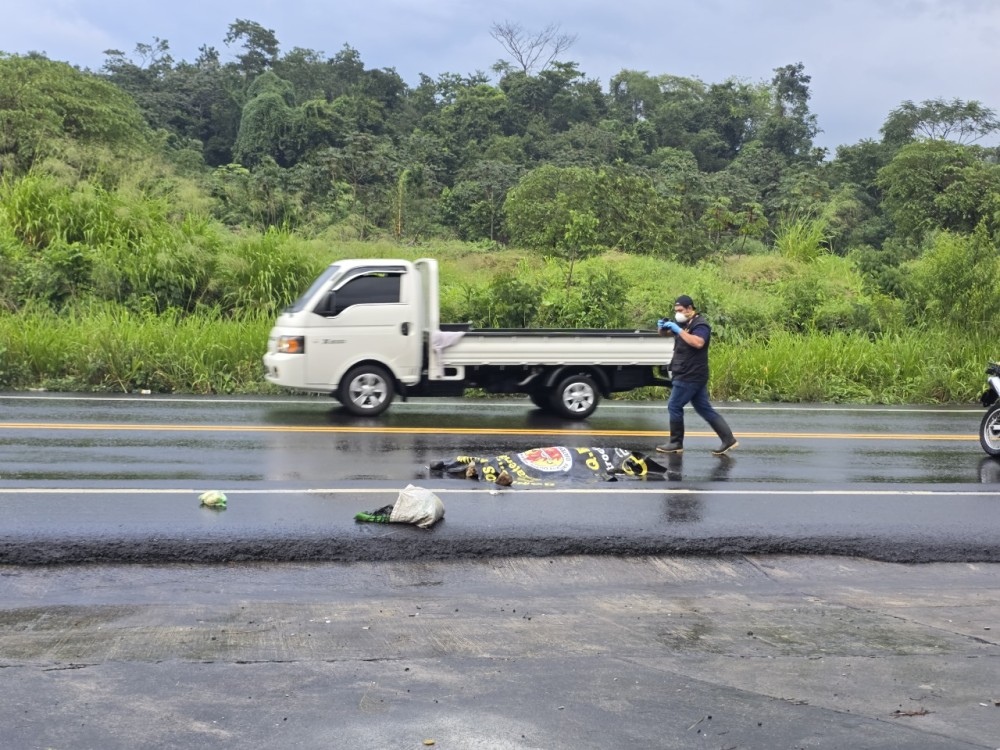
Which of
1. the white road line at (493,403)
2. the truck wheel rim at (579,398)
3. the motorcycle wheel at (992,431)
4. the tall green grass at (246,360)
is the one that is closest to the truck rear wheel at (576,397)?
the truck wheel rim at (579,398)

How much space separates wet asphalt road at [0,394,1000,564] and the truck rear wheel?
0.23m

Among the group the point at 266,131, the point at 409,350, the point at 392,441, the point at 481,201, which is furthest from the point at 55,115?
the point at 392,441

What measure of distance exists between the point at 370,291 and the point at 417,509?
6.55 meters

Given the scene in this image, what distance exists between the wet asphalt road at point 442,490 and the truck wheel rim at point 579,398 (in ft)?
0.83

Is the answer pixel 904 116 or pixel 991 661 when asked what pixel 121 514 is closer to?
pixel 991 661

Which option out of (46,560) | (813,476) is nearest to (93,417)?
(46,560)

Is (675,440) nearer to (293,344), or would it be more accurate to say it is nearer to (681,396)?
(681,396)

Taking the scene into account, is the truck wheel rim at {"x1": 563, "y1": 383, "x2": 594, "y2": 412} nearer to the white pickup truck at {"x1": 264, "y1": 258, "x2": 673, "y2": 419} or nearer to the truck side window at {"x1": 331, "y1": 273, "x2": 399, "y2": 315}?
the white pickup truck at {"x1": 264, "y1": 258, "x2": 673, "y2": 419}

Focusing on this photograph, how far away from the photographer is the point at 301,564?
735 centimetres

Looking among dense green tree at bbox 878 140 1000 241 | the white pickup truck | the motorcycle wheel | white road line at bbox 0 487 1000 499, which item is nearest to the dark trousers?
white road line at bbox 0 487 1000 499

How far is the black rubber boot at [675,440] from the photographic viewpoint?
1166 cm

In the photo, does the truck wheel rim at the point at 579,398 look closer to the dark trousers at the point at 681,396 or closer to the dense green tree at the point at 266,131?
the dark trousers at the point at 681,396

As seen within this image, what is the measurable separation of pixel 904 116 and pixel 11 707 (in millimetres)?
54079

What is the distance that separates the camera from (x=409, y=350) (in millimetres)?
14125
